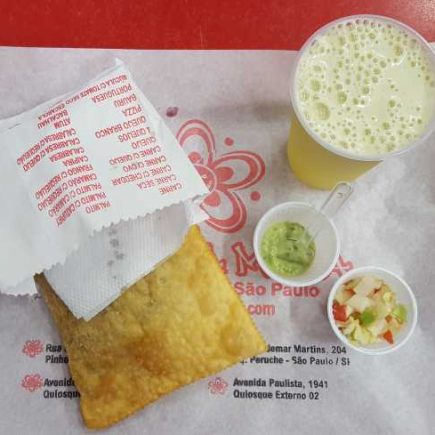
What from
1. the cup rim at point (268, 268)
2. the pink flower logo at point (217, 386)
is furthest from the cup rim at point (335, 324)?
the pink flower logo at point (217, 386)

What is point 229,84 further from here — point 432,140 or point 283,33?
point 432,140

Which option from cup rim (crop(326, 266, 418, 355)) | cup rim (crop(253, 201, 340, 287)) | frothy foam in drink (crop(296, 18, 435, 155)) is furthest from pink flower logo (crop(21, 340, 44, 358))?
frothy foam in drink (crop(296, 18, 435, 155))

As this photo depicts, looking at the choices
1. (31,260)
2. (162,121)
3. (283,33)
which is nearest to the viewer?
(31,260)

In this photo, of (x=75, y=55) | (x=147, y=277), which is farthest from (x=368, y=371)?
(x=75, y=55)

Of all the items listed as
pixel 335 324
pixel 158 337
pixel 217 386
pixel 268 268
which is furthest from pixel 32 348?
pixel 335 324

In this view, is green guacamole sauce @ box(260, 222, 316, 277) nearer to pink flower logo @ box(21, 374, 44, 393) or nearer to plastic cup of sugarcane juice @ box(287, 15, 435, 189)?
plastic cup of sugarcane juice @ box(287, 15, 435, 189)

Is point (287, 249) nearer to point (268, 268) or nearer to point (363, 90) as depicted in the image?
point (268, 268)
